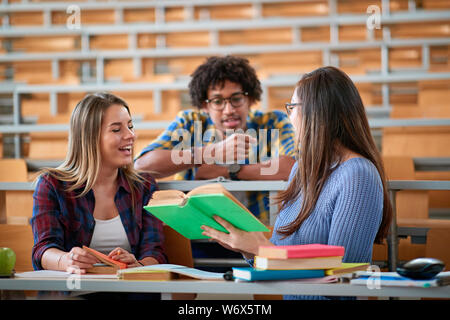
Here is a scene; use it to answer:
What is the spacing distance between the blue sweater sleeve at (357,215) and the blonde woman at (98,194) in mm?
617

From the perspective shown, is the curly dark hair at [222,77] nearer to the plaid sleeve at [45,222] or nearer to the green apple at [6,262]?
the plaid sleeve at [45,222]

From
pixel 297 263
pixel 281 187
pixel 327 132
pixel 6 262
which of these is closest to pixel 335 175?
pixel 327 132

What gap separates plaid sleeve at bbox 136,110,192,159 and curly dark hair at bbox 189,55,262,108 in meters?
0.11

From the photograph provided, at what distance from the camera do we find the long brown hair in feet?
4.04

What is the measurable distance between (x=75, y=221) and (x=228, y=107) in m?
0.79

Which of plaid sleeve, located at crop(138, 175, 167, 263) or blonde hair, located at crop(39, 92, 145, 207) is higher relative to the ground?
blonde hair, located at crop(39, 92, 145, 207)

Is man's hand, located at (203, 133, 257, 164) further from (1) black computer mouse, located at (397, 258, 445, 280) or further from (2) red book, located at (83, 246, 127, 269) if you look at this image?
(1) black computer mouse, located at (397, 258, 445, 280)

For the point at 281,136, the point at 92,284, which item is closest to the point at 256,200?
the point at 281,136

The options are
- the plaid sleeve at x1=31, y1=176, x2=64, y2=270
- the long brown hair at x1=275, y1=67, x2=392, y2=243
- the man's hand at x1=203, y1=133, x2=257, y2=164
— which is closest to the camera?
the long brown hair at x1=275, y1=67, x2=392, y2=243

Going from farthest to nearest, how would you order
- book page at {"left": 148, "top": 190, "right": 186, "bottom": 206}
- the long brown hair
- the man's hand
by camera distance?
the man's hand → the long brown hair → book page at {"left": 148, "top": 190, "right": 186, "bottom": 206}

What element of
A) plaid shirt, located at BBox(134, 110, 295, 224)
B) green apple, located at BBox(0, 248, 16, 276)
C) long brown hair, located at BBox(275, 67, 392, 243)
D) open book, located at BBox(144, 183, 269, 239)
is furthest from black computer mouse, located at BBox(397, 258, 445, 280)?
plaid shirt, located at BBox(134, 110, 295, 224)

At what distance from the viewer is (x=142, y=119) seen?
3.13 m

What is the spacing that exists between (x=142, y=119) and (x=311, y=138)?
2016mm

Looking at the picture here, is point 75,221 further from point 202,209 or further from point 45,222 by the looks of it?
point 202,209
